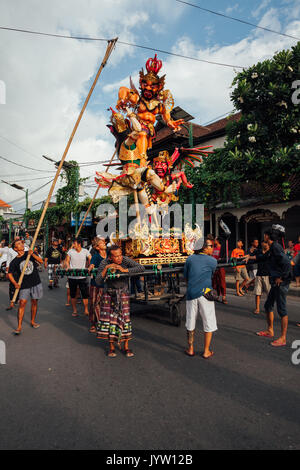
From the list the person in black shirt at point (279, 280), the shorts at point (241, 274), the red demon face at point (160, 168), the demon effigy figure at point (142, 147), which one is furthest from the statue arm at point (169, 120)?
the shorts at point (241, 274)

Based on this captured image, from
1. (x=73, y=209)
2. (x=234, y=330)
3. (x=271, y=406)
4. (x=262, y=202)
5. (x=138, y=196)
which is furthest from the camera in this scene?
(x=73, y=209)

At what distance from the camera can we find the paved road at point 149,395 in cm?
252

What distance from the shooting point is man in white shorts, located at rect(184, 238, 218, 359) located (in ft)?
14.3

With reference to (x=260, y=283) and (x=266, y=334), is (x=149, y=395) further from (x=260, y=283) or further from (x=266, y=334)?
(x=260, y=283)

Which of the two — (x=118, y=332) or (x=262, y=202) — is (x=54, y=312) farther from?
(x=262, y=202)

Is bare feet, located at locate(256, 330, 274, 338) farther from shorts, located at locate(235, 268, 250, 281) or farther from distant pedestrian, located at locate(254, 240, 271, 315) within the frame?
shorts, located at locate(235, 268, 250, 281)

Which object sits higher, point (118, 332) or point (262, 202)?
point (262, 202)

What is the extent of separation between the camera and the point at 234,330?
5656 millimetres

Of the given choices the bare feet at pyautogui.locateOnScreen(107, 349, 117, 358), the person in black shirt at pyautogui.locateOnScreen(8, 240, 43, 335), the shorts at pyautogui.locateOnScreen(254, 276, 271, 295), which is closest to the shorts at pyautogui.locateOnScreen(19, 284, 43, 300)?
the person in black shirt at pyautogui.locateOnScreen(8, 240, 43, 335)

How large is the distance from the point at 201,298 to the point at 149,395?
5.32ft

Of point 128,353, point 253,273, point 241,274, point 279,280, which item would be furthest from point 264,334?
point 241,274
